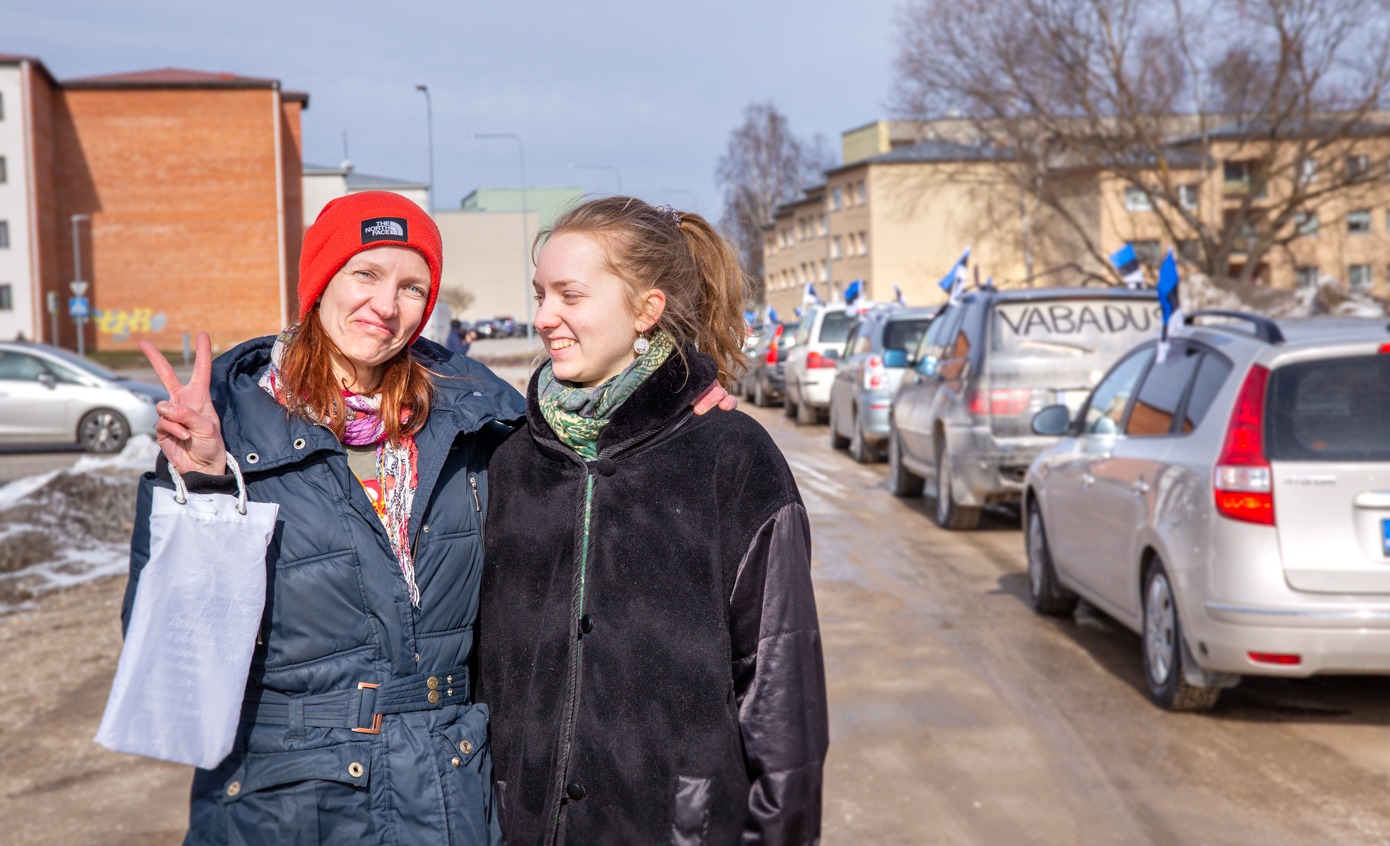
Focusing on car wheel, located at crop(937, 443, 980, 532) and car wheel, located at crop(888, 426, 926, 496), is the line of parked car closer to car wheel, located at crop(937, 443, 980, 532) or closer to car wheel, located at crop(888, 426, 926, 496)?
car wheel, located at crop(937, 443, 980, 532)

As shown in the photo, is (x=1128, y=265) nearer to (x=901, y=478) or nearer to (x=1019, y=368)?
(x=1019, y=368)

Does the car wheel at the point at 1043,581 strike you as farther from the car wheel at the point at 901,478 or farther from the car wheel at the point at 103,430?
the car wheel at the point at 103,430

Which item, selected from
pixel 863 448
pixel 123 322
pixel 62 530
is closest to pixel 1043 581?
pixel 62 530

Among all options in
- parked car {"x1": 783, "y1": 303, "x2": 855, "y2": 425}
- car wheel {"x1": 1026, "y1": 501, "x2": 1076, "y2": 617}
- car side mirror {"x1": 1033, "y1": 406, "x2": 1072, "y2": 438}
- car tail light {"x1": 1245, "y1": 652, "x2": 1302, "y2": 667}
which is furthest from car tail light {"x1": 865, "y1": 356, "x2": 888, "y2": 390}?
car tail light {"x1": 1245, "y1": 652, "x2": 1302, "y2": 667}

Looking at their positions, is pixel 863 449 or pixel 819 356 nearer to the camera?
pixel 863 449

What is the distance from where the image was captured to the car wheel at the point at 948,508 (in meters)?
10.2

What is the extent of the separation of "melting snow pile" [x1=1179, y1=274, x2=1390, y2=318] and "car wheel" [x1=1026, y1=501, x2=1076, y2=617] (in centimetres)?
2903

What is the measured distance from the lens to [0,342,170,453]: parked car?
59.0 feet

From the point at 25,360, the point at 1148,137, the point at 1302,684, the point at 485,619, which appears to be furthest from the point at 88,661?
the point at 1148,137

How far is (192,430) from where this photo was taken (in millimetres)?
2152

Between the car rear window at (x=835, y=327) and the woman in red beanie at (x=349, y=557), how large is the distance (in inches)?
740

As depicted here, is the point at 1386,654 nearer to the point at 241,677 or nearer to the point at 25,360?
the point at 241,677

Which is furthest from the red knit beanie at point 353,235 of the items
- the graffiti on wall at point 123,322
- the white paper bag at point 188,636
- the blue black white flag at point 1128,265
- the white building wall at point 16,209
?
the graffiti on wall at point 123,322

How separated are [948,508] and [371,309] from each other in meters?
8.43
